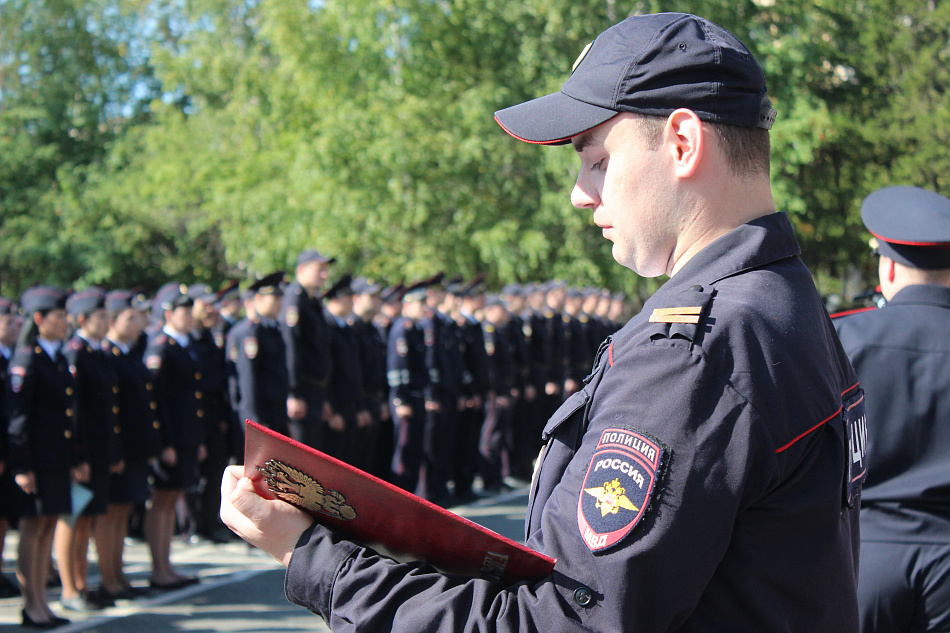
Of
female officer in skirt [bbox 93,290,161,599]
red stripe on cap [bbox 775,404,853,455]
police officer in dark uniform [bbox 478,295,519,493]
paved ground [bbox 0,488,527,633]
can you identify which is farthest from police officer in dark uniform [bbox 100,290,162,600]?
red stripe on cap [bbox 775,404,853,455]

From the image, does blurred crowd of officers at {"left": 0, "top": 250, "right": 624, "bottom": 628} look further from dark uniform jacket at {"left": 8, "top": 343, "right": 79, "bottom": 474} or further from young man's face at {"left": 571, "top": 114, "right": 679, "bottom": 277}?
young man's face at {"left": 571, "top": 114, "right": 679, "bottom": 277}

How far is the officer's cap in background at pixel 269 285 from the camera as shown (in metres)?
8.03

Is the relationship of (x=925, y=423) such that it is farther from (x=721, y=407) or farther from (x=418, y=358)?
(x=418, y=358)

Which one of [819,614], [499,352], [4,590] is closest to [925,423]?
[819,614]

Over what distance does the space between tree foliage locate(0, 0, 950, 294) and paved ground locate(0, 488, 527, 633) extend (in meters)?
10.8

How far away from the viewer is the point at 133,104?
3381 centimetres

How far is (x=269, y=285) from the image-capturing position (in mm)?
8062

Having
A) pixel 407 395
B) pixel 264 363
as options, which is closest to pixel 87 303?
pixel 264 363

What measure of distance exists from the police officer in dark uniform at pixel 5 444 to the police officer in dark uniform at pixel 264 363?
1798 mm

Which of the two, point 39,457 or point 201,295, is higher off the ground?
point 201,295

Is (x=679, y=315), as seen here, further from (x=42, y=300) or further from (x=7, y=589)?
(x=7, y=589)

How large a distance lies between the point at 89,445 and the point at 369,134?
12.4 metres

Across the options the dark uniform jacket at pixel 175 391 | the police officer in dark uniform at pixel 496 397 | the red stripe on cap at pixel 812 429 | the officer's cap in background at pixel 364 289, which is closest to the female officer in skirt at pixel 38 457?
the dark uniform jacket at pixel 175 391

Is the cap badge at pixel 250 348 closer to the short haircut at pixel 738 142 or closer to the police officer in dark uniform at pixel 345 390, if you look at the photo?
the police officer in dark uniform at pixel 345 390
